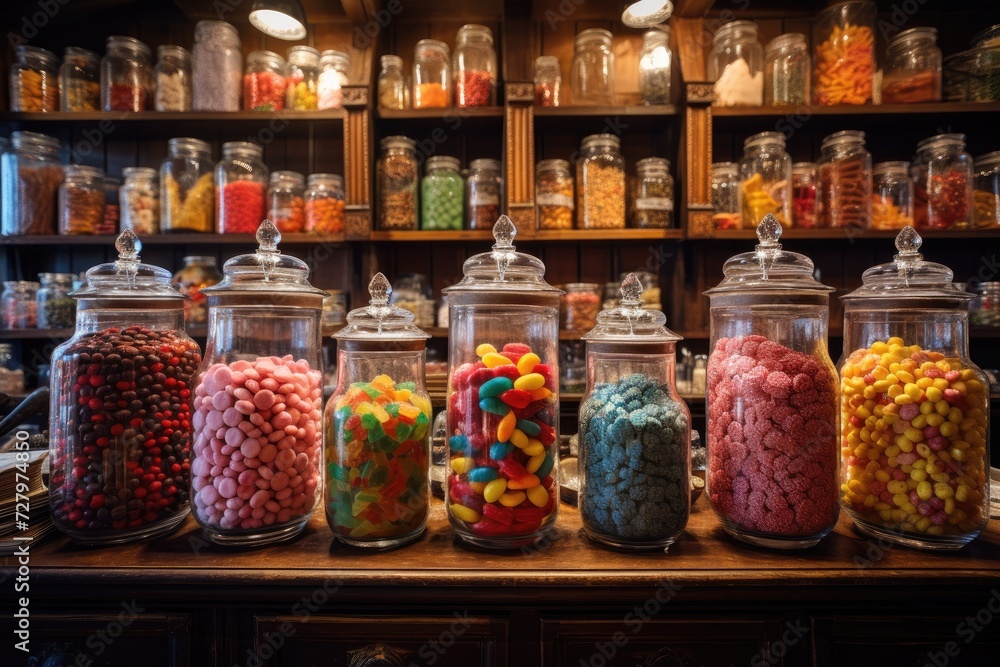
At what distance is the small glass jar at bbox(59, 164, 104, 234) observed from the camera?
184cm

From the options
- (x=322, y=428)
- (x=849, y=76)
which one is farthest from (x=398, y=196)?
(x=849, y=76)

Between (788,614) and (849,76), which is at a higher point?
(849,76)

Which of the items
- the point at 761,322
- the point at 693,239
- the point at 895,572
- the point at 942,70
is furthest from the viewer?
the point at 942,70

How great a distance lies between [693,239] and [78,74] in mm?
2365

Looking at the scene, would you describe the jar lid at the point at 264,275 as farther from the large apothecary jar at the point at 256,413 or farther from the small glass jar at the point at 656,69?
the small glass jar at the point at 656,69

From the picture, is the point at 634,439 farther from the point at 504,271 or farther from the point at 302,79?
the point at 302,79

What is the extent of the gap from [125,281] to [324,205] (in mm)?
1153

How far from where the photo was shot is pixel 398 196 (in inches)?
72.9

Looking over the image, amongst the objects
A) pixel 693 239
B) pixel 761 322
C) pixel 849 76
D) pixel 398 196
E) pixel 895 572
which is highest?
pixel 849 76

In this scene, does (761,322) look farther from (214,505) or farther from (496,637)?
(214,505)

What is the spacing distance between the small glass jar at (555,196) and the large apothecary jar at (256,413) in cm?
121

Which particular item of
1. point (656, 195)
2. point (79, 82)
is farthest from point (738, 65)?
point (79, 82)

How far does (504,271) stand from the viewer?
74 centimetres

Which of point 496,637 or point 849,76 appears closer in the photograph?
point 496,637
